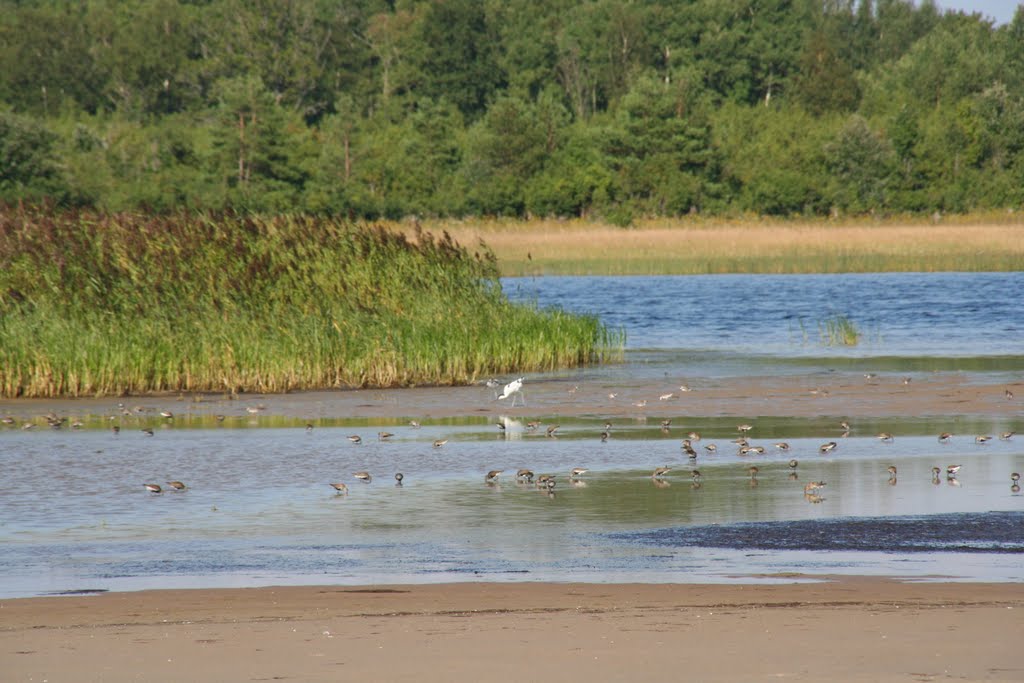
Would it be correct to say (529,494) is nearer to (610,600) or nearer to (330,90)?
(610,600)

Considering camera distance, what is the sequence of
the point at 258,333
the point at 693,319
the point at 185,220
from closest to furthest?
the point at 258,333
the point at 185,220
the point at 693,319

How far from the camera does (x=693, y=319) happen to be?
3800 cm

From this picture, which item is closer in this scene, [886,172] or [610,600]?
[610,600]

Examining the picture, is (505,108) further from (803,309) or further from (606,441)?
(606,441)

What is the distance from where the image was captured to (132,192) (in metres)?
76.1

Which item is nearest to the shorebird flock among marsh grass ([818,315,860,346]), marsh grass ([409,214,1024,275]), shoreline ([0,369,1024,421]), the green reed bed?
shoreline ([0,369,1024,421])

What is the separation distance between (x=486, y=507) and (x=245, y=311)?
453 inches

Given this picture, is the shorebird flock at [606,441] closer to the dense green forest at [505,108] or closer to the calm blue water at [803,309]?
the calm blue water at [803,309]

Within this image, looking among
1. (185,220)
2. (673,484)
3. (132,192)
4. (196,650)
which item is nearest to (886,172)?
(132,192)

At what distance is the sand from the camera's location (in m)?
7.38

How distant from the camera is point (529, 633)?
8.17m

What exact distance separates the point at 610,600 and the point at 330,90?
112 m

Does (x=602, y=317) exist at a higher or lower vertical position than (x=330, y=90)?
lower

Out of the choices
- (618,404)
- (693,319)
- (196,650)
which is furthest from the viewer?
(693,319)
